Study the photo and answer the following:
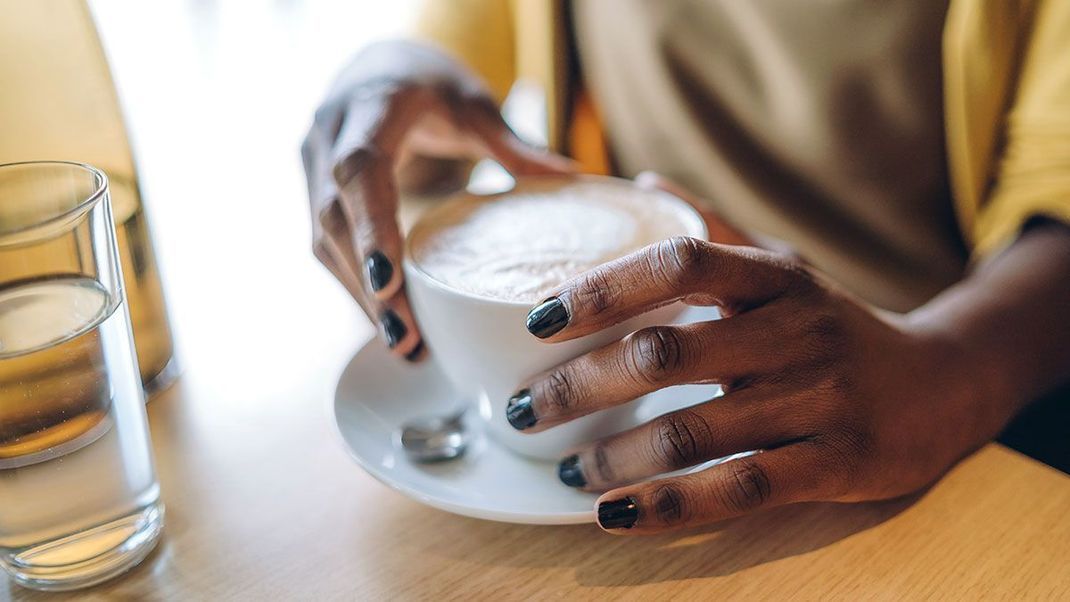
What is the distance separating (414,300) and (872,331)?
0.95 feet

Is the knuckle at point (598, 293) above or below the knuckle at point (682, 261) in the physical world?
below

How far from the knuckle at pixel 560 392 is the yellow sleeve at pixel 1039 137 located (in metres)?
0.44

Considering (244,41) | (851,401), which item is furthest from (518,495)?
(244,41)

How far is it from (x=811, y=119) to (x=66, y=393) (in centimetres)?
66

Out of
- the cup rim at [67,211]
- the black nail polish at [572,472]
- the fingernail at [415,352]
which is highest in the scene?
the cup rim at [67,211]

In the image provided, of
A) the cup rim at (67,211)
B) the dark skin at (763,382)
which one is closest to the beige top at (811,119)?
the dark skin at (763,382)

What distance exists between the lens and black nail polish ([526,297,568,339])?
466mm

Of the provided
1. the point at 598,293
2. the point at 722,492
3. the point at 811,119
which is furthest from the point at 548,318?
the point at 811,119

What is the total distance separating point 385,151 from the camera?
709 millimetres

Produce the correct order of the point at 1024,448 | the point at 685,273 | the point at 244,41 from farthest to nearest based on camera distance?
1. the point at 244,41
2. the point at 1024,448
3. the point at 685,273

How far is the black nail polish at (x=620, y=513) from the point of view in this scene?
18.3 inches

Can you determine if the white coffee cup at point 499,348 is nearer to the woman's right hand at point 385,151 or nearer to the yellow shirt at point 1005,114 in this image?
the woman's right hand at point 385,151

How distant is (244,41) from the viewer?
6.32 feet

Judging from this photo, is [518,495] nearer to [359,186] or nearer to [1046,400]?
[359,186]
